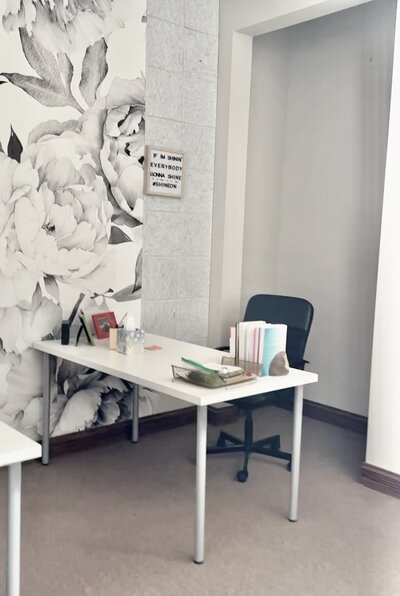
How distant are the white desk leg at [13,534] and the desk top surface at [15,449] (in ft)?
Answer: 0.10

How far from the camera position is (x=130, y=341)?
328 centimetres

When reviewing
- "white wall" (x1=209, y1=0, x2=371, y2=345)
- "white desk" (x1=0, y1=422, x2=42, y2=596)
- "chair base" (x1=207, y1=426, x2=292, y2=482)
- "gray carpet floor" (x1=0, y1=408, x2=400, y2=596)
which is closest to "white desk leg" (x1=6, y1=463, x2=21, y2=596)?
"white desk" (x1=0, y1=422, x2=42, y2=596)

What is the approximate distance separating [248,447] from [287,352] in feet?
2.05

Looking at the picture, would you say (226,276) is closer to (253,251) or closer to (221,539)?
(253,251)

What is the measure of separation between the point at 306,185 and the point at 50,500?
295 centimetres

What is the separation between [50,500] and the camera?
10.5ft

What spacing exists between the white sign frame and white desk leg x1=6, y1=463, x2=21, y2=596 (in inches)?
101

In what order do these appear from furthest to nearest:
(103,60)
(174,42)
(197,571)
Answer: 1. (174,42)
2. (103,60)
3. (197,571)

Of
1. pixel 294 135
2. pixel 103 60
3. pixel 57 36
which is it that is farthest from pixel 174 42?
pixel 294 135

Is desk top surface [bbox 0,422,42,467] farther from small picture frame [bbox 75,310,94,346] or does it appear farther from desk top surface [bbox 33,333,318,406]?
small picture frame [bbox 75,310,94,346]

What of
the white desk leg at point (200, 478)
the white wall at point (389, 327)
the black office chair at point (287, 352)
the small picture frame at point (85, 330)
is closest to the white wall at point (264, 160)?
the black office chair at point (287, 352)

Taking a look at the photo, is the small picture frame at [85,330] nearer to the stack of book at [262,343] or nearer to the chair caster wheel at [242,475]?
the stack of book at [262,343]

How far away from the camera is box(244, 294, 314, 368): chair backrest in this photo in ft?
12.4

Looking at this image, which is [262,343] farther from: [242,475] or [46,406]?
[46,406]
